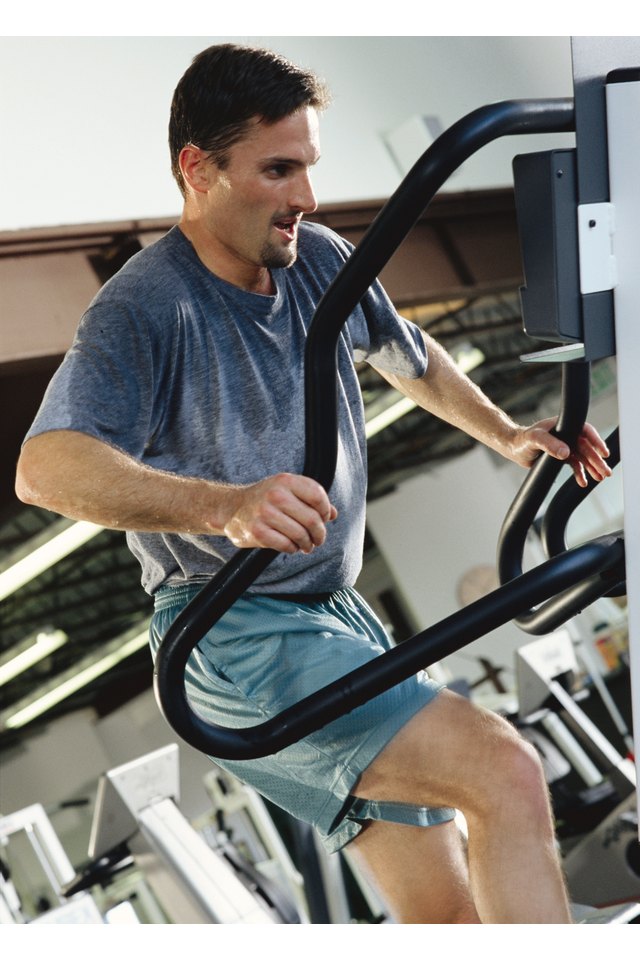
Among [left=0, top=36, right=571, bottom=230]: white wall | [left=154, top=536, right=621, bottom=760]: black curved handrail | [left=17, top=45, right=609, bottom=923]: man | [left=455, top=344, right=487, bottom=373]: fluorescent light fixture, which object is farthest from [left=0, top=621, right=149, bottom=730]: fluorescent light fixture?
[left=154, top=536, right=621, bottom=760]: black curved handrail

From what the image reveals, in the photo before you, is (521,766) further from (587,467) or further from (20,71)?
(20,71)

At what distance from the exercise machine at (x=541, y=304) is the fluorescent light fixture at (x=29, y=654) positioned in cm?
636

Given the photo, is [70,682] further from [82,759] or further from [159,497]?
[159,497]

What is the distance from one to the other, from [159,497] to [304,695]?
38 centimetres

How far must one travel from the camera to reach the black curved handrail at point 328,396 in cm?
118

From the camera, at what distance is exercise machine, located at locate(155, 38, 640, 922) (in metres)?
1.22

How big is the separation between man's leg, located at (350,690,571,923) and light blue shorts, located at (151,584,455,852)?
0.03 m

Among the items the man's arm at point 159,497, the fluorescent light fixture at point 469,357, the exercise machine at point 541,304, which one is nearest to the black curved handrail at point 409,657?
the exercise machine at point 541,304

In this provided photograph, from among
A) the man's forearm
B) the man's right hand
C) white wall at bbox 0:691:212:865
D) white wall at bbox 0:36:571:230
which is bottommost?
white wall at bbox 0:691:212:865

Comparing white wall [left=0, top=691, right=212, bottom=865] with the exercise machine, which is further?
white wall [left=0, top=691, right=212, bottom=865]

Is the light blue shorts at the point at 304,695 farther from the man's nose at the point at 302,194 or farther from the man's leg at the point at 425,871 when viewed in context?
the man's nose at the point at 302,194

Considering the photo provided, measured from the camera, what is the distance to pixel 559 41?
5426 millimetres

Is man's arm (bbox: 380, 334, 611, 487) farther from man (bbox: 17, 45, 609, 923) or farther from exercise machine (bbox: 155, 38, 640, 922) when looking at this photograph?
exercise machine (bbox: 155, 38, 640, 922)

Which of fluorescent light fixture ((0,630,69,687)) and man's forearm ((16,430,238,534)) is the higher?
man's forearm ((16,430,238,534))
